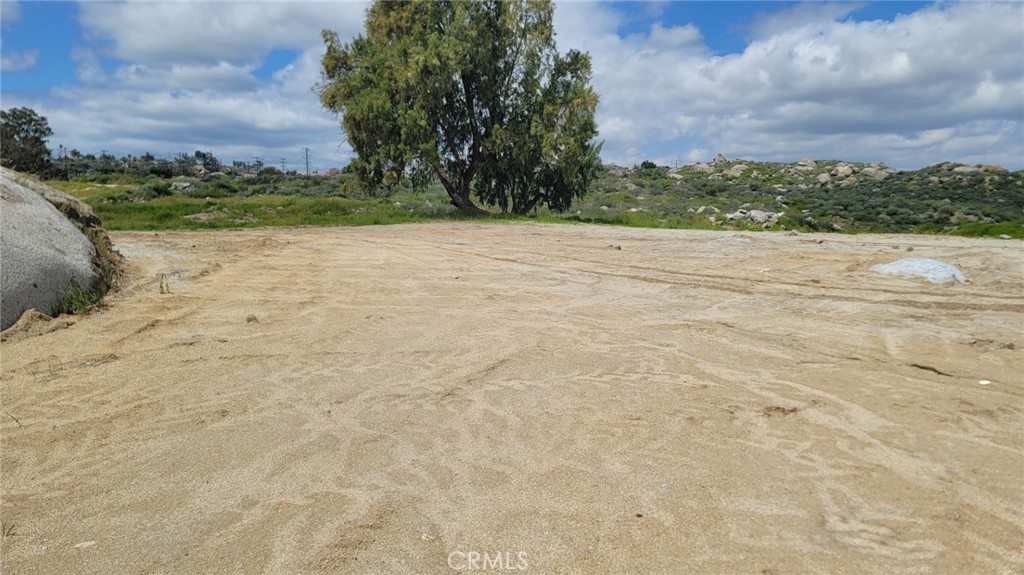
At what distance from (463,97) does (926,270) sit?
20.1 m

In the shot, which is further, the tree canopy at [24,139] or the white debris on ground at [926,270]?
the tree canopy at [24,139]

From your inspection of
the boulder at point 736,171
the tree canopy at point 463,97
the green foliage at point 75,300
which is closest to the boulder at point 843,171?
the boulder at point 736,171

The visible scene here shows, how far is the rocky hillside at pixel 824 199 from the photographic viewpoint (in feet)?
82.9

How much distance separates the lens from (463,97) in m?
25.7

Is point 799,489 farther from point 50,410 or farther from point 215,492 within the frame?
point 50,410

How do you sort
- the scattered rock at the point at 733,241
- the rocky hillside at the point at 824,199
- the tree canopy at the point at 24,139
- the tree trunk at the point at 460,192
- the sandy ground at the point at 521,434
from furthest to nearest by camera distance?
the tree canopy at the point at 24,139, the tree trunk at the point at 460,192, the rocky hillside at the point at 824,199, the scattered rock at the point at 733,241, the sandy ground at the point at 521,434

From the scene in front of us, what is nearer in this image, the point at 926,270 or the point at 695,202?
the point at 926,270

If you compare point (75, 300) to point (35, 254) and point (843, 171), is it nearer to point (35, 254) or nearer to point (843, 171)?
point (35, 254)

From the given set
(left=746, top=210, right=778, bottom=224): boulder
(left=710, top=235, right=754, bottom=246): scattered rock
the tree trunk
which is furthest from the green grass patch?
(left=746, top=210, right=778, bottom=224): boulder

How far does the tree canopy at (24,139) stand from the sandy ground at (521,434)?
5251 cm

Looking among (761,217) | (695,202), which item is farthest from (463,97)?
(695,202)

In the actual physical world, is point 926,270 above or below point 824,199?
below

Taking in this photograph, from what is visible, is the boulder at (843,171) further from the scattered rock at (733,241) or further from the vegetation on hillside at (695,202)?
the scattered rock at (733,241)

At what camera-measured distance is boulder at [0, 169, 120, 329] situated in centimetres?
643
